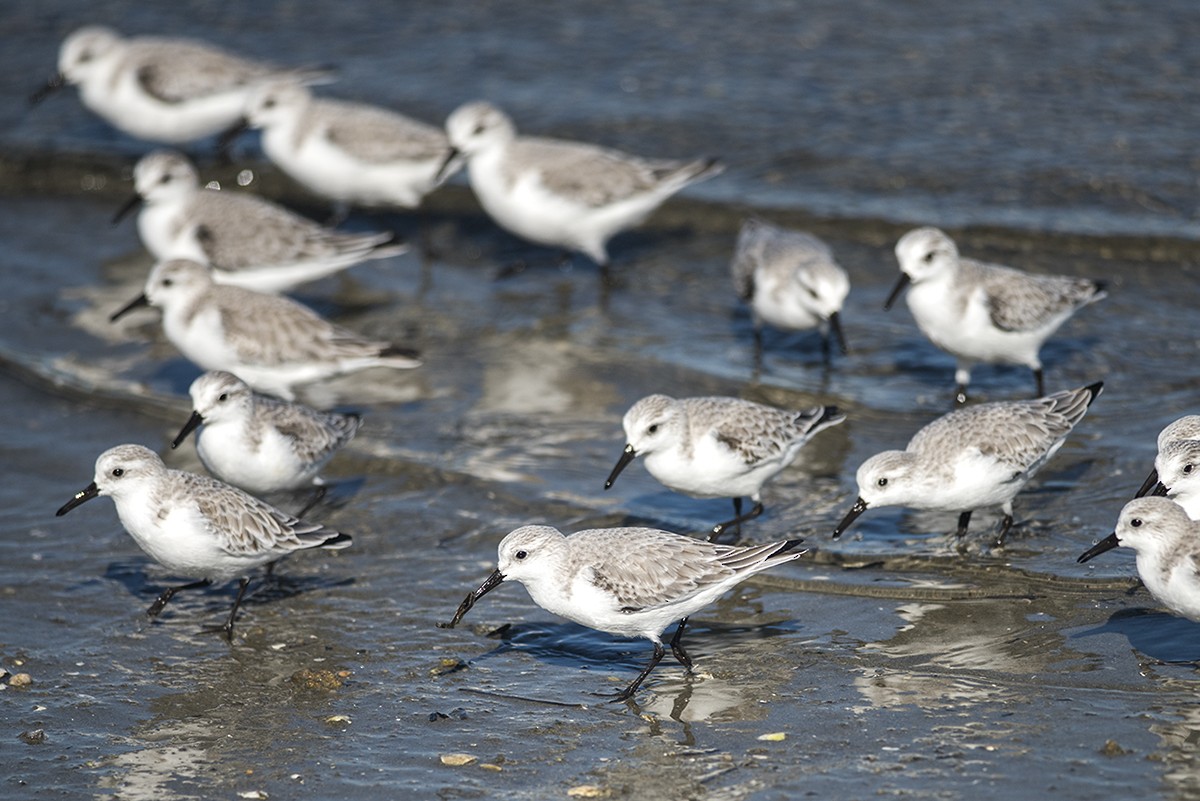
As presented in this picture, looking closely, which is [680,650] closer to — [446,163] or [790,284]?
[790,284]

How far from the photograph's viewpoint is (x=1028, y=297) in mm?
9789

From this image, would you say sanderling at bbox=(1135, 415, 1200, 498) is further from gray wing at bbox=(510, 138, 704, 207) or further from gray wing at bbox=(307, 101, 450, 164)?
gray wing at bbox=(307, 101, 450, 164)

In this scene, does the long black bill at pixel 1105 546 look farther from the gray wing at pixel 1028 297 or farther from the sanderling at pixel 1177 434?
the gray wing at pixel 1028 297

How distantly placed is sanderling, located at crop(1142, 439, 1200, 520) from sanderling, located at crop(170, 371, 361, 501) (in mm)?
4544

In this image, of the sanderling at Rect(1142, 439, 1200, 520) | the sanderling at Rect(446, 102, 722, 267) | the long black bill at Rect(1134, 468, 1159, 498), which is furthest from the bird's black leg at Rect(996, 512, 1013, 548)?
the sanderling at Rect(446, 102, 722, 267)

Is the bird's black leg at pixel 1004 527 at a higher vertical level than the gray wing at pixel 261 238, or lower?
lower

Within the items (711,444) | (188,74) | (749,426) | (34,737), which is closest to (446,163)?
(188,74)

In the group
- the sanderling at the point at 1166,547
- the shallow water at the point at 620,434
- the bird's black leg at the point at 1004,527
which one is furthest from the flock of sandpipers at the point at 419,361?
the shallow water at the point at 620,434

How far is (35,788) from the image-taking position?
5.79m

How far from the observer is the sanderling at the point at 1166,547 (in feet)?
20.5

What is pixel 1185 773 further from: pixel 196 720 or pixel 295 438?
pixel 295 438

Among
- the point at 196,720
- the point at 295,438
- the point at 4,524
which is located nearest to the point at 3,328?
the point at 4,524

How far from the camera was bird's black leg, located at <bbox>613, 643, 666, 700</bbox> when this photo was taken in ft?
21.2

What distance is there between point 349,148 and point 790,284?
460 cm
